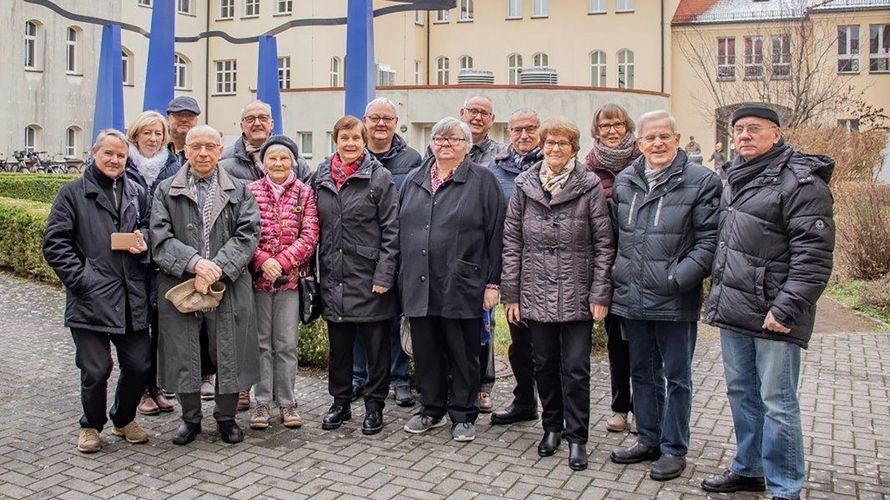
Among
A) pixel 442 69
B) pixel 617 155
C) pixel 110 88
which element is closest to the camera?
pixel 617 155

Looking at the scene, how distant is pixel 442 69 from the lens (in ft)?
144

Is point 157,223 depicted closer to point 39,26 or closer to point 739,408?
point 739,408

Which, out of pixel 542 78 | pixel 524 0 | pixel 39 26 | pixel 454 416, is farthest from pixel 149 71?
pixel 524 0

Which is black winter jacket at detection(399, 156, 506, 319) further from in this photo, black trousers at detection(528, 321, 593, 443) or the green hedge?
the green hedge

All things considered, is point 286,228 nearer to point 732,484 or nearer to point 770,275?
point 770,275

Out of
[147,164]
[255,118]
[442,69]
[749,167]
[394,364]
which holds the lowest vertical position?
[394,364]

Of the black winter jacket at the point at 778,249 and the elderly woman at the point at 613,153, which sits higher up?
the elderly woman at the point at 613,153

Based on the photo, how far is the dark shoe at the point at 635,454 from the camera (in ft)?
18.0

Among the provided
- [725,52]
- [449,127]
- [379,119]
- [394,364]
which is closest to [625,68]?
[725,52]

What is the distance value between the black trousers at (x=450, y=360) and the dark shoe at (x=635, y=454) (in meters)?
1.06

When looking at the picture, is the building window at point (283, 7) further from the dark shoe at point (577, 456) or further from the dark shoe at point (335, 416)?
the dark shoe at point (577, 456)

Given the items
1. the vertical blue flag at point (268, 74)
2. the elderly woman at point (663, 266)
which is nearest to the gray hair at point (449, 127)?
the elderly woman at point (663, 266)

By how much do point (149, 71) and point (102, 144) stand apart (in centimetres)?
1113

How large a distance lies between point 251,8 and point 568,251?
3998 centimetres
